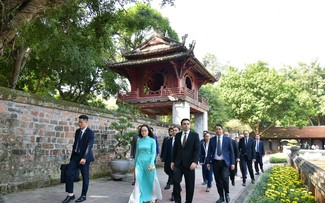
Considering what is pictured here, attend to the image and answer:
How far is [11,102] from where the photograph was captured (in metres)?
6.16

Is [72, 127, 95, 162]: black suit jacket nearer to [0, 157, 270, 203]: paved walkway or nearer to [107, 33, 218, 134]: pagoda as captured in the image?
[0, 157, 270, 203]: paved walkway

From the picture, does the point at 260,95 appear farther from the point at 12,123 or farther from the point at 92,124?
the point at 12,123

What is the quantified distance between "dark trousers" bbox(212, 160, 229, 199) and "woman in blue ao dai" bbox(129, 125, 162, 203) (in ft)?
4.46

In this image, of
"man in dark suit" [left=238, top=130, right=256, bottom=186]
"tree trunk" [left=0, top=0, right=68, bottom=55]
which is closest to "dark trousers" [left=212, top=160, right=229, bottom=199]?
"man in dark suit" [left=238, top=130, right=256, bottom=186]

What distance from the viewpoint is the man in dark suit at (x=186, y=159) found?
17.0ft

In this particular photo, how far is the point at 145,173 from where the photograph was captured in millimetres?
5398

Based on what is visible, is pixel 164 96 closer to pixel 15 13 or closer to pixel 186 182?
pixel 186 182

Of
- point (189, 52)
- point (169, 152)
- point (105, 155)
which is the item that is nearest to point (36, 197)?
point (169, 152)

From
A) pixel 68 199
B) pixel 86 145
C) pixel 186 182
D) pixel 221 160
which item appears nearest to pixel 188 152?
pixel 186 182

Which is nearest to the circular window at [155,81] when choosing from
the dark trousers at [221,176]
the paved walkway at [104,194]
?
the paved walkway at [104,194]

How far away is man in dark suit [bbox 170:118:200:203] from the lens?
17.0 ft

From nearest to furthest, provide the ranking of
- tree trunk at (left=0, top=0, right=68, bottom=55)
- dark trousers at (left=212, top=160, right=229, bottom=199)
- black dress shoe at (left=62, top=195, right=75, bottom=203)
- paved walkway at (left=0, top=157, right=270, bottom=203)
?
1. tree trunk at (left=0, top=0, right=68, bottom=55)
2. black dress shoe at (left=62, top=195, right=75, bottom=203)
3. paved walkway at (left=0, top=157, right=270, bottom=203)
4. dark trousers at (left=212, top=160, right=229, bottom=199)

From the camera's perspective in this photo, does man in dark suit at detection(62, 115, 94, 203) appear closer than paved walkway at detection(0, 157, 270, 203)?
Yes

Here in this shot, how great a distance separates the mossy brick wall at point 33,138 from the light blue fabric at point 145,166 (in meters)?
2.82
